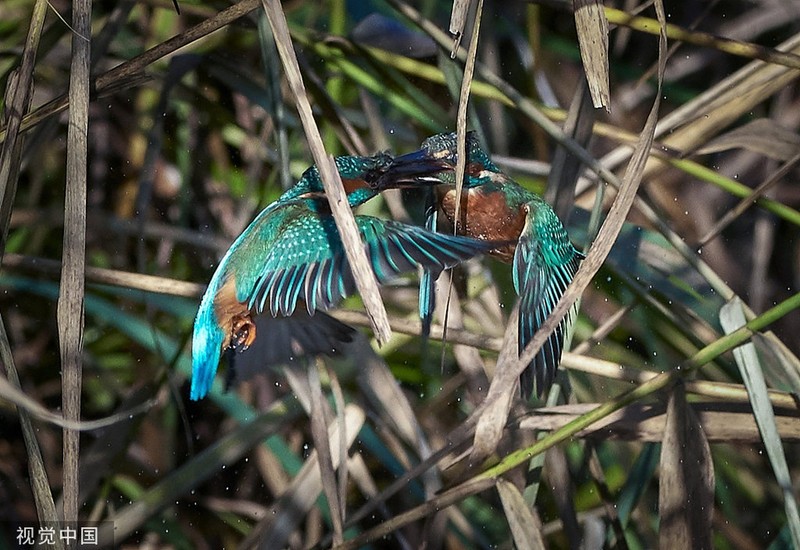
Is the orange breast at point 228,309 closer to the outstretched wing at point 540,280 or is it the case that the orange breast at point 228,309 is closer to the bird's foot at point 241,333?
the bird's foot at point 241,333

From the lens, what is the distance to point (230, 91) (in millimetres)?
1885

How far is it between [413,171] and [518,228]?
5.2 inches

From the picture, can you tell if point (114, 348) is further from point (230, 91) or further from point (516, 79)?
point (516, 79)

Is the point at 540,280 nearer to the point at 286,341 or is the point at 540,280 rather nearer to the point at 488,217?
the point at 488,217

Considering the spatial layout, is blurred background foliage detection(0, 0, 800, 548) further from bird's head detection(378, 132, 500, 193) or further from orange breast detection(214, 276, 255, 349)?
bird's head detection(378, 132, 500, 193)

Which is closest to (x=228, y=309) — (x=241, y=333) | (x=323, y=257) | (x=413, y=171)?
(x=241, y=333)

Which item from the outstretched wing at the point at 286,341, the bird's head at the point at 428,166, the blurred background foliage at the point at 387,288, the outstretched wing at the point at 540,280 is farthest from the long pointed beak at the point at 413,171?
the blurred background foliage at the point at 387,288

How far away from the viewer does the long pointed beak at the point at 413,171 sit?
0.96 m

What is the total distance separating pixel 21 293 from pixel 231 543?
2.10 ft

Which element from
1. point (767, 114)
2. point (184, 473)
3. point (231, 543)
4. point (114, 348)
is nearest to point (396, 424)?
point (184, 473)

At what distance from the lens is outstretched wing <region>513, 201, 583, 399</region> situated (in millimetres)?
1017

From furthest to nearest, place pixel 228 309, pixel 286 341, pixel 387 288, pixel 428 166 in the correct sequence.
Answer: pixel 387 288
pixel 286 341
pixel 228 309
pixel 428 166

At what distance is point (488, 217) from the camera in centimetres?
104

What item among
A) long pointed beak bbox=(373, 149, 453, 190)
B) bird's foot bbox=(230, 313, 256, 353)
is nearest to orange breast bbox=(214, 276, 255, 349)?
bird's foot bbox=(230, 313, 256, 353)
